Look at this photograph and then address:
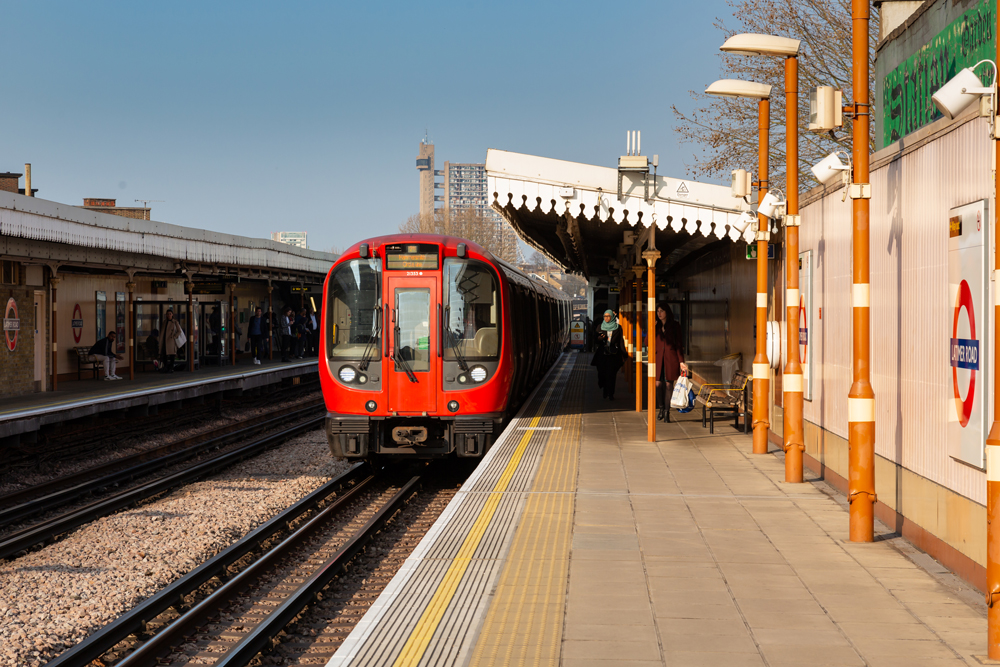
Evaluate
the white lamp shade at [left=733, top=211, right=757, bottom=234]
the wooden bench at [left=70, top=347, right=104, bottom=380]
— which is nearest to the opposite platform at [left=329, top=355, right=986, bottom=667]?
the white lamp shade at [left=733, top=211, right=757, bottom=234]

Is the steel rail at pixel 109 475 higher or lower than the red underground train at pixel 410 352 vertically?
lower

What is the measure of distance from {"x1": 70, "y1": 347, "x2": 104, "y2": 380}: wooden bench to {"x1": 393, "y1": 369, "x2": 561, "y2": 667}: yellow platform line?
1594cm

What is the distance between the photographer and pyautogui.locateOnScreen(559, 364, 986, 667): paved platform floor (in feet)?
14.9

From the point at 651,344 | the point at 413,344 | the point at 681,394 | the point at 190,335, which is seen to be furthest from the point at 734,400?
the point at 190,335

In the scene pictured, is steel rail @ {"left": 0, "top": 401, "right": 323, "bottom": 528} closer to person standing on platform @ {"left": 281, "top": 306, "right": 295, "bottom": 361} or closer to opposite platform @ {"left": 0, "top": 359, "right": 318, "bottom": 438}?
opposite platform @ {"left": 0, "top": 359, "right": 318, "bottom": 438}

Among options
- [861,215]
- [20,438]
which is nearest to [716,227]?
[861,215]

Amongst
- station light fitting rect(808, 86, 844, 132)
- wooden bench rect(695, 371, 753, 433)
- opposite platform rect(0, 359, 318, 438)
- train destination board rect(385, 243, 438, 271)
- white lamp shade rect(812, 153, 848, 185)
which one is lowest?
opposite platform rect(0, 359, 318, 438)

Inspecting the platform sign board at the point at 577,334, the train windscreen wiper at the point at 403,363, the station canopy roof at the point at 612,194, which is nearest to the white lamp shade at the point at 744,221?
the station canopy roof at the point at 612,194

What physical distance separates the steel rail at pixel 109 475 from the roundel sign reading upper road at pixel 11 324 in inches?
154

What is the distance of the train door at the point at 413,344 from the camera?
447 inches

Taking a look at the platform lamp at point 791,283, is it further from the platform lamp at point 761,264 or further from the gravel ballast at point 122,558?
the gravel ballast at point 122,558

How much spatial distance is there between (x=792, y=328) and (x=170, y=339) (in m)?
19.1

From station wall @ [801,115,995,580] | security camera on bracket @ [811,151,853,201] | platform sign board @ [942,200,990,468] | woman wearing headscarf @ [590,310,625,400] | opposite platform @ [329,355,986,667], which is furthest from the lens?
woman wearing headscarf @ [590,310,625,400]

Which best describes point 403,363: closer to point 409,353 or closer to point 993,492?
point 409,353
